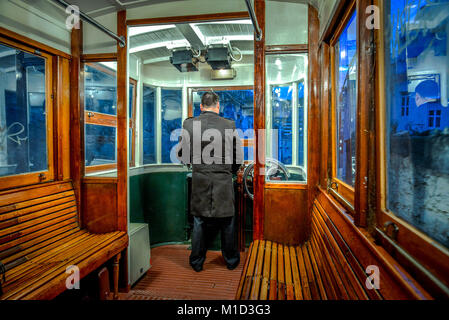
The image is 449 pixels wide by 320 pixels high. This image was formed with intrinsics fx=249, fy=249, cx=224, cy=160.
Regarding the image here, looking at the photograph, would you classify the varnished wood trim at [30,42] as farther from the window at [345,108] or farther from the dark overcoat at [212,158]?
the window at [345,108]

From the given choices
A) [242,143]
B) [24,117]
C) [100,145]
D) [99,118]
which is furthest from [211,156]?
[24,117]

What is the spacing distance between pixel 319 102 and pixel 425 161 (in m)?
1.62

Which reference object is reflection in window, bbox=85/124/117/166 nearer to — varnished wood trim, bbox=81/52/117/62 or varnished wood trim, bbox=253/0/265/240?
varnished wood trim, bbox=81/52/117/62

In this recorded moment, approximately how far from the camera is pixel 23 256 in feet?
7.18

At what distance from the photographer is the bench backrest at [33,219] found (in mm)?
2150

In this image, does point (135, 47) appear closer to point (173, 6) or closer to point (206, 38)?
point (206, 38)

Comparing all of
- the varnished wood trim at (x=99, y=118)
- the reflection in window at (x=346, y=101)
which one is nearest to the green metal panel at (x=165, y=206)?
the varnished wood trim at (x=99, y=118)

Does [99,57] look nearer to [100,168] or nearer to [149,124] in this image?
[100,168]

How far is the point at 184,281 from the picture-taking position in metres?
2.89

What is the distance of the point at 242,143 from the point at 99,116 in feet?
6.49

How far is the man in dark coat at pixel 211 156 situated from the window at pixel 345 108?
3.54ft

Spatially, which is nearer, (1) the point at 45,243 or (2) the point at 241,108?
(1) the point at 45,243

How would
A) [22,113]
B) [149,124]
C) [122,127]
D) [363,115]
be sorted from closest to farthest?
[363,115], [22,113], [122,127], [149,124]

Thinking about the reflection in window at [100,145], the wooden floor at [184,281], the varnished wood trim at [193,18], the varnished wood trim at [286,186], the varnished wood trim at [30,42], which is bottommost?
the wooden floor at [184,281]
